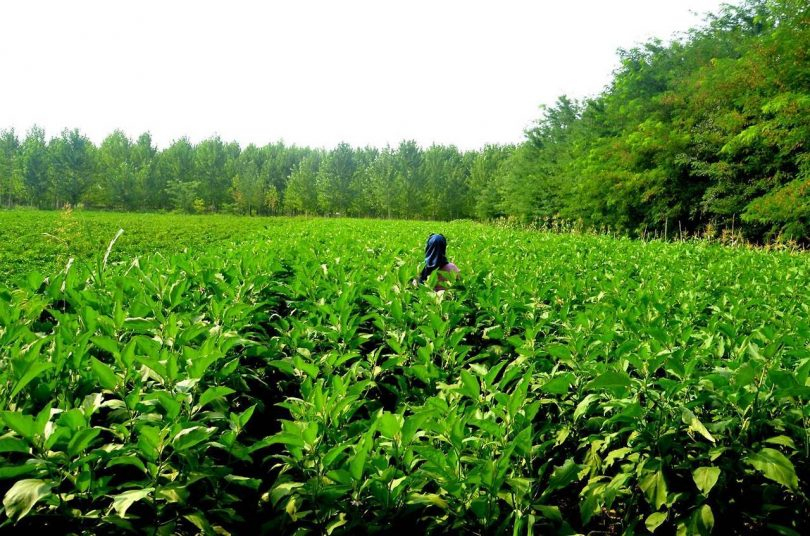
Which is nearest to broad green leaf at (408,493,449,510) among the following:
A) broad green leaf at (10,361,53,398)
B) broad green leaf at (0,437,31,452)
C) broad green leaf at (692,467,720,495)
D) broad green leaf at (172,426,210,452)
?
broad green leaf at (172,426,210,452)

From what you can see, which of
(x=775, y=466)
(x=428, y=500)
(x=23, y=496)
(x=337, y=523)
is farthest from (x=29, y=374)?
(x=775, y=466)

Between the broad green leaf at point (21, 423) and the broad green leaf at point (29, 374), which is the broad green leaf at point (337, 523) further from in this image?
the broad green leaf at point (29, 374)

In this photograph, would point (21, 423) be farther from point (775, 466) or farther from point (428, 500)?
point (775, 466)

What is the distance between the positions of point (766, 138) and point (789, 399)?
22.2m

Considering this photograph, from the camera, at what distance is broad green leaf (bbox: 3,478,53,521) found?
1.08m

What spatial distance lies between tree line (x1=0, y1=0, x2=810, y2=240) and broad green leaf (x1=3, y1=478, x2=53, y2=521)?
21.8 m

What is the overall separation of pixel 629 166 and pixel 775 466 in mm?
29905

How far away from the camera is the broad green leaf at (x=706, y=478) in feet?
4.76

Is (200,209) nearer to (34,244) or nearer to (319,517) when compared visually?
(34,244)

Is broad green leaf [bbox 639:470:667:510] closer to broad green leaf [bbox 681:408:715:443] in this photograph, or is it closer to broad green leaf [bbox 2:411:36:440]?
broad green leaf [bbox 681:408:715:443]

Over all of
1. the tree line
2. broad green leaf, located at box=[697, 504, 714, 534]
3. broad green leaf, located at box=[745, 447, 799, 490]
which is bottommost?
broad green leaf, located at box=[697, 504, 714, 534]

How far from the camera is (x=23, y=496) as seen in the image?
1123mm

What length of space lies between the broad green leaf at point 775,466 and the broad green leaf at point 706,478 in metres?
0.14

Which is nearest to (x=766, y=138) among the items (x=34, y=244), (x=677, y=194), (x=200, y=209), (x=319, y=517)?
(x=677, y=194)
